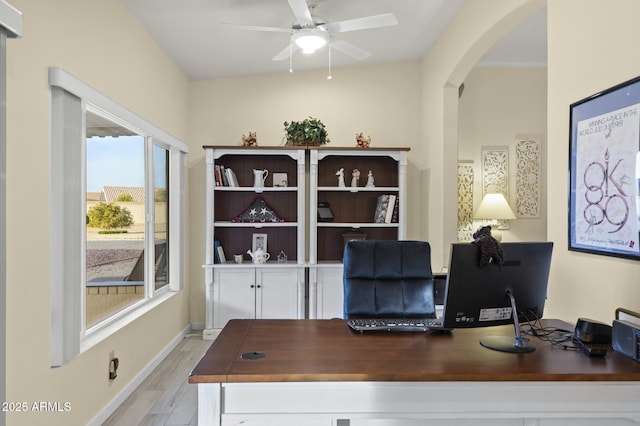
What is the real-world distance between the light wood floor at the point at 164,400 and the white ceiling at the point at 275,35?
275 cm

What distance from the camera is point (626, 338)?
163 centimetres

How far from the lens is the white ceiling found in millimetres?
3305

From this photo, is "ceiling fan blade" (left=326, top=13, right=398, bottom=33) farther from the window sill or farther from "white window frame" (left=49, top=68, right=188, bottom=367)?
the window sill

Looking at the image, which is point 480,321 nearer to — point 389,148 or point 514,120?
point 389,148

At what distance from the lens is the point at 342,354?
1668mm

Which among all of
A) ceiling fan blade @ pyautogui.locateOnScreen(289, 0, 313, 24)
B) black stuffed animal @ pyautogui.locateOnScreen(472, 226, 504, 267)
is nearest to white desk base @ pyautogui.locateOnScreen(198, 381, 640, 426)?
black stuffed animal @ pyautogui.locateOnScreen(472, 226, 504, 267)

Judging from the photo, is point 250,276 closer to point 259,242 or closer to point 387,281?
point 259,242

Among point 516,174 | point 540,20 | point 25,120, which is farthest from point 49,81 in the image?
point 516,174

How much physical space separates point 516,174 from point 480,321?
3.49m

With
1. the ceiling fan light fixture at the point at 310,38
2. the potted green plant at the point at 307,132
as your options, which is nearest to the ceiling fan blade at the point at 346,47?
the ceiling fan light fixture at the point at 310,38

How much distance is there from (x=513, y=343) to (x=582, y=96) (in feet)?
4.07

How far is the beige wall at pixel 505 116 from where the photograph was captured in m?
4.81

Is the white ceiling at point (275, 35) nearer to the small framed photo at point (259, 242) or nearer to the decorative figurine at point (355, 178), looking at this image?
the decorative figurine at point (355, 178)

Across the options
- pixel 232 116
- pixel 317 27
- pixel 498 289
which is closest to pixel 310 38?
pixel 317 27
